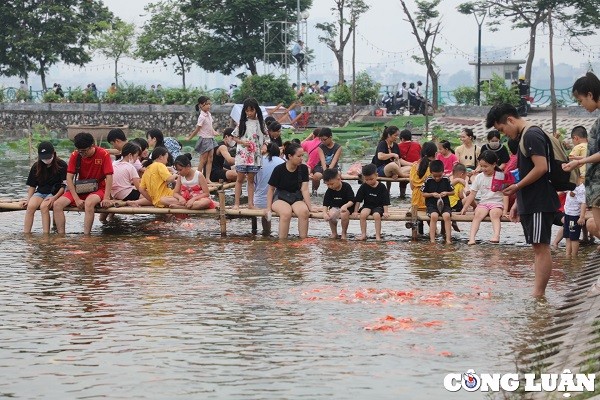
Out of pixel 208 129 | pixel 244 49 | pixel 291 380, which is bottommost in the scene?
pixel 291 380

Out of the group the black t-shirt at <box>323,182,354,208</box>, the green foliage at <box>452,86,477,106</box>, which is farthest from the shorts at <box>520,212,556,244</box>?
the green foliage at <box>452,86,477,106</box>

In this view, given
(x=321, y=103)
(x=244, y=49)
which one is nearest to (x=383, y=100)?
(x=321, y=103)

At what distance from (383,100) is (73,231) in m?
33.8

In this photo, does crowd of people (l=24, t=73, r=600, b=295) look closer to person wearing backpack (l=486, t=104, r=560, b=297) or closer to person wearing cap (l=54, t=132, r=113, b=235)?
person wearing cap (l=54, t=132, r=113, b=235)

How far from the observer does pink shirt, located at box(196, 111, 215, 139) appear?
63.5 ft

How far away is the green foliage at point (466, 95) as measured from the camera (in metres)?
45.7

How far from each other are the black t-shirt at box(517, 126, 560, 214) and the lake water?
2.97ft

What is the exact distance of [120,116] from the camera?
5075 cm

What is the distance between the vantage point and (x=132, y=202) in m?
15.9

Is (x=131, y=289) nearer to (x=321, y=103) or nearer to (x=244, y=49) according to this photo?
(x=321, y=103)

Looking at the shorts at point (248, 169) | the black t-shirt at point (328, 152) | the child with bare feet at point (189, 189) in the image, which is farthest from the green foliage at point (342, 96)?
the child with bare feet at point (189, 189)

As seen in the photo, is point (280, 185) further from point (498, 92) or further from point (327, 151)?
point (498, 92)

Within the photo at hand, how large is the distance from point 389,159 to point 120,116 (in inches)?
1284

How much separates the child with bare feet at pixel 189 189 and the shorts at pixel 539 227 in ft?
20.4
